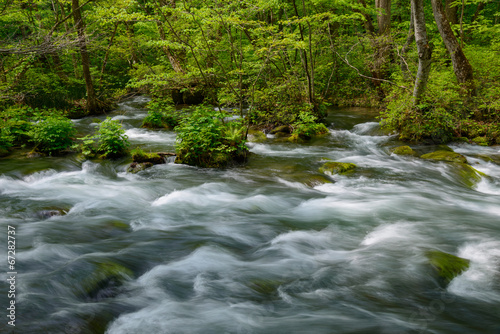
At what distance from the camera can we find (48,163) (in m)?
8.07

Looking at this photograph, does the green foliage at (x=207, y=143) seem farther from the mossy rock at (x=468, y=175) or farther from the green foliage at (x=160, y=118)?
the mossy rock at (x=468, y=175)

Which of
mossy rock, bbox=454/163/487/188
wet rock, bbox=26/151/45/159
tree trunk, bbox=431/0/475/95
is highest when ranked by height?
tree trunk, bbox=431/0/475/95

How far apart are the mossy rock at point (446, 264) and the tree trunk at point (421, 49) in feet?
23.6

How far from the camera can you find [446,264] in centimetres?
393

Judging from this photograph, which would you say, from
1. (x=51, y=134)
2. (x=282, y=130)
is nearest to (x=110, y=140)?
(x=51, y=134)

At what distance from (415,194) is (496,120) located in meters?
5.73

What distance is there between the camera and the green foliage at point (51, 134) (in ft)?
28.6

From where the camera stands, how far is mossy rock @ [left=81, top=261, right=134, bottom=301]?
136 inches

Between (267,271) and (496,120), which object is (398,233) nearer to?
(267,271)

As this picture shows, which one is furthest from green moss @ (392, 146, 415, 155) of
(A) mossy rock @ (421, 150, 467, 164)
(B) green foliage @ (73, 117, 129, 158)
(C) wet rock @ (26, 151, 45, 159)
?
(C) wet rock @ (26, 151, 45, 159)

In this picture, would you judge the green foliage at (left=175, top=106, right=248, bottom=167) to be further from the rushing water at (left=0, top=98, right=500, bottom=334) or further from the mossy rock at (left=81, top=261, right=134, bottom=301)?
the mossy rock at (left=81, top=261, right=134, bottom=301)

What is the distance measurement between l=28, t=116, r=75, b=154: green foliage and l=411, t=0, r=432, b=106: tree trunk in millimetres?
9651

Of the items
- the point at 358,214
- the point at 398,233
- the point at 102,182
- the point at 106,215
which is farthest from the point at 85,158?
the point at 398,233

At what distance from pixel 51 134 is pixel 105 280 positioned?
6.52 m
